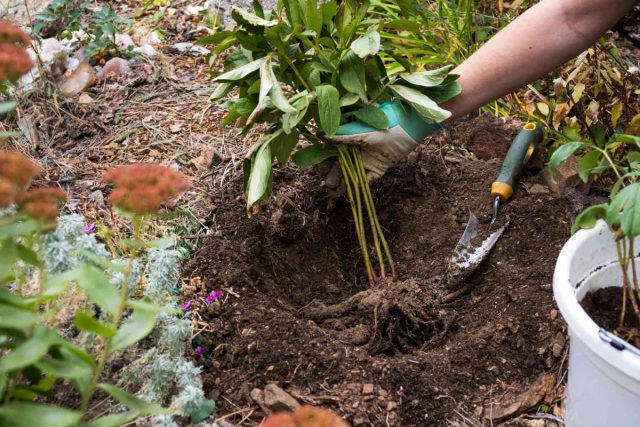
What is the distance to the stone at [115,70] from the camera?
3312 mm

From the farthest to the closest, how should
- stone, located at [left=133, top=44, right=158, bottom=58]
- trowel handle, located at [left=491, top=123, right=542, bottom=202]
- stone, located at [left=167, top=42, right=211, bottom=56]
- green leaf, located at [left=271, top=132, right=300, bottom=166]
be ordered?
stone, located at [left=167, top=42, right=211, bottom=56] < stone, located at [left=133, top=44, right=158, bottom=58] < trowel handle, located at [left=491, top=123, right=542, bottom=202] < green leaf, located at [left=271, top=132, right=300, bottom=166]

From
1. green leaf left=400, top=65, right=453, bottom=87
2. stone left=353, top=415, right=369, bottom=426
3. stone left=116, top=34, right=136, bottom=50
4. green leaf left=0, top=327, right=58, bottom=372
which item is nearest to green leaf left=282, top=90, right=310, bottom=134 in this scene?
green leaf left=400, top=65, right=453, bottom=87

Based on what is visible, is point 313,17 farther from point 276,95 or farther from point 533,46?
point 533,46

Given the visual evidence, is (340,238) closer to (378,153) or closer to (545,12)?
(378,153)

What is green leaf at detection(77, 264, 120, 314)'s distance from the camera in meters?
1.10

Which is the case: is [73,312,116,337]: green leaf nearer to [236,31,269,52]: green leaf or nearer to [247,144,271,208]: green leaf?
[247,144,271,208]: green leaf

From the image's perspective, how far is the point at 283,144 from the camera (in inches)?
82.2

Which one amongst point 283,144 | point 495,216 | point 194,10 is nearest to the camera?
point 283,144

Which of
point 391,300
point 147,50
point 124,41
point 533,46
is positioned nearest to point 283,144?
point 391,300

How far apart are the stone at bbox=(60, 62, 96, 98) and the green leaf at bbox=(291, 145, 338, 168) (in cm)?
154

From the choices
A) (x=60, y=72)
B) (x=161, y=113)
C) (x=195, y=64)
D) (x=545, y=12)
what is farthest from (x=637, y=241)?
(x=60, y=72)

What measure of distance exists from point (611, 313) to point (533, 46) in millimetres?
778

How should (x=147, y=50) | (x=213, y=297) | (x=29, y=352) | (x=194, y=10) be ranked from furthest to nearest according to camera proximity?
(x=194, y=10) → (x=147, y=50) → (x=213, y=297) → (x=29, y=352)

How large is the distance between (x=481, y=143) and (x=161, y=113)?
1.36 metres
